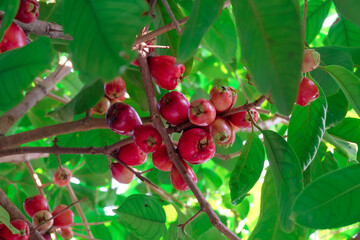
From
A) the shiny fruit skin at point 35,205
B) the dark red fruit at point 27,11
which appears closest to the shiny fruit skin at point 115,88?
the dark red fruit at point 27,11

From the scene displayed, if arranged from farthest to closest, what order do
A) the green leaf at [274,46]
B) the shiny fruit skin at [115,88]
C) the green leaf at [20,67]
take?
the shiny fruit skin at [115,88] < the green leaf at [20,67] < the green leaf at [274,46]

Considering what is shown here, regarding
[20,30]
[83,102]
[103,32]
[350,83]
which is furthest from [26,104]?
[350,83]

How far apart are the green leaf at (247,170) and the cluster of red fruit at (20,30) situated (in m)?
0.50

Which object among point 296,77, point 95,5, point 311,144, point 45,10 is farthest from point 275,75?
point 45,10

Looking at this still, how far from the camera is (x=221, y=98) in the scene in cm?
83

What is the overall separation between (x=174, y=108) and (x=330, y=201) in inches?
14.5

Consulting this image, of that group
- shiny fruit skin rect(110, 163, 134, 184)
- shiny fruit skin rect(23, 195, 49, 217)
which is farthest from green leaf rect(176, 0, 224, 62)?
shiny fruit skin rect(23, 195, 49, 217)

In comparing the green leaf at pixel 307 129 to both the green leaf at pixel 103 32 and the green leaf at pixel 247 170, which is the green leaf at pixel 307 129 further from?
the green leaf at pixel 103 32

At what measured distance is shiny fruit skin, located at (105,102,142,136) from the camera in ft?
2.95

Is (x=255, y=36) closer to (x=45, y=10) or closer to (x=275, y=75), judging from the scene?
(x=275, y=75)

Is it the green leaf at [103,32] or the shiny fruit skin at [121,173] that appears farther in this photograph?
the shiny fruit skin at [121,173]

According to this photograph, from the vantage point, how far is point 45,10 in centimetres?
122

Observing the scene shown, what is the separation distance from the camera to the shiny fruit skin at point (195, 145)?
0.83 meters

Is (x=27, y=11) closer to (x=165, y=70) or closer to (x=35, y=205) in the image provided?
(x=165, y=70)
